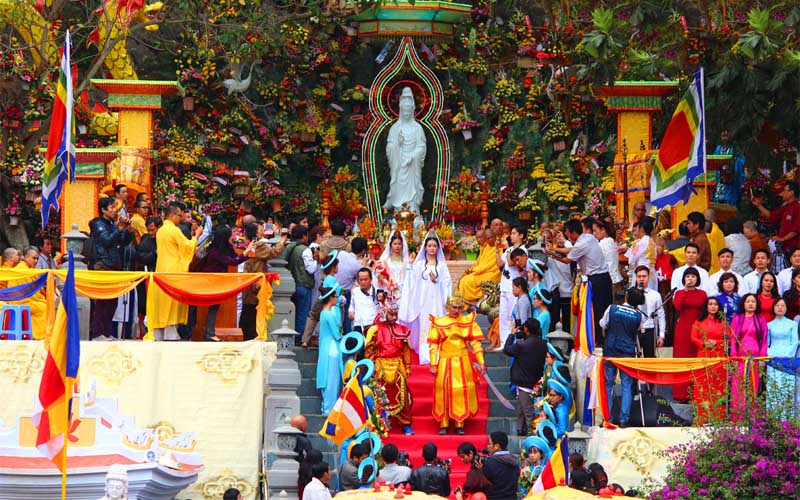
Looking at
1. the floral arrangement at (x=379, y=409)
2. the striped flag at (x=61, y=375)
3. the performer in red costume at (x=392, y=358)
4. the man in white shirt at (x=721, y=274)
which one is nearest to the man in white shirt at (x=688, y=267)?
the man in white shirt at (x=721, y=274)

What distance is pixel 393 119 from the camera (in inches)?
1232

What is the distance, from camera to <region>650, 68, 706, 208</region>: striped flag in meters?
23.2

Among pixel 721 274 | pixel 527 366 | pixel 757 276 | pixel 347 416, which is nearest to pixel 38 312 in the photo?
pixel 347 416

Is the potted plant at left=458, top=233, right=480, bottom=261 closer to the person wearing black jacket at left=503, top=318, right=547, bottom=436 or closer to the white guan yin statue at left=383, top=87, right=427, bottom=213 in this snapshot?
the white guan yin statue at left=383, top=87, right=427, bottom=213

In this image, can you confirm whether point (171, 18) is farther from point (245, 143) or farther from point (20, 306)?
point (20, 306)

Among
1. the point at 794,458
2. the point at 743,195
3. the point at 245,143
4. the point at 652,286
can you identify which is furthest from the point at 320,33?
the point at 794,458

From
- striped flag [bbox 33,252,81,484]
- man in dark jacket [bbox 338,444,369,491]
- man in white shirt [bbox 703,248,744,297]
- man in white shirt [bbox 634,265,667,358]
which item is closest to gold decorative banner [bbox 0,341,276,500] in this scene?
man in dark jacket [bbox 338,444,369,491]

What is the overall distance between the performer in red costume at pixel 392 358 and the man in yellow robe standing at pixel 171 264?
231 centimetres

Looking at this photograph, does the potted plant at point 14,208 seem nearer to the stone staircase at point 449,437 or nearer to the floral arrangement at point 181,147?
the floral arrangement at point 181,147

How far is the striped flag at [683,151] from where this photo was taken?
2317cm

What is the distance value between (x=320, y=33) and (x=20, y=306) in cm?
1128

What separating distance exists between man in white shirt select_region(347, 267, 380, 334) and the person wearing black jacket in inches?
73.2

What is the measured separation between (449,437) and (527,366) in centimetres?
118

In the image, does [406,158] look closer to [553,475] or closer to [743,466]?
[553,475]
